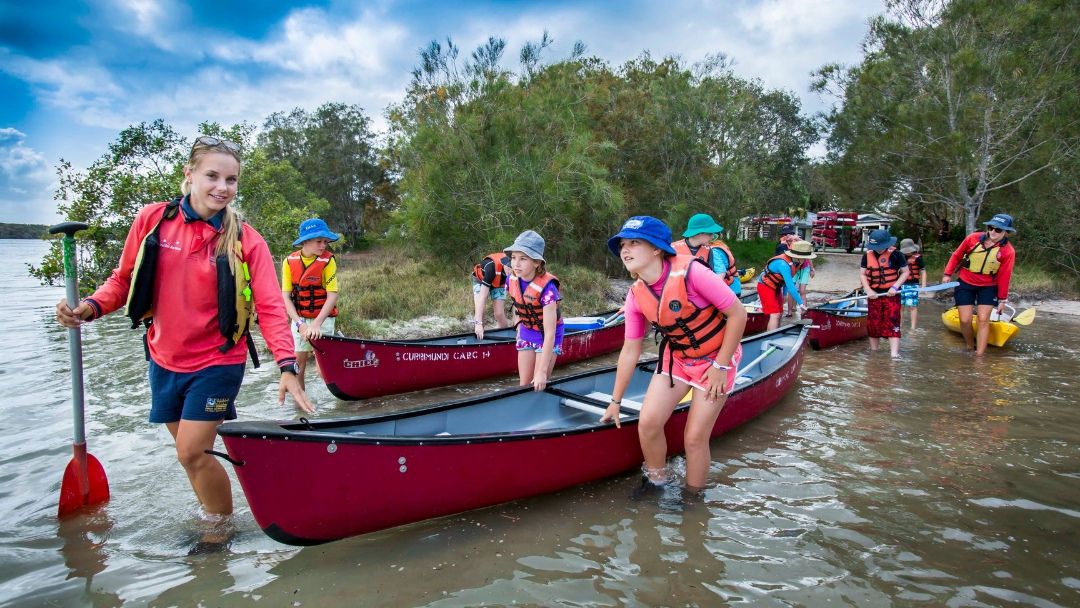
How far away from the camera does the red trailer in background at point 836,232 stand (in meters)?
27.9

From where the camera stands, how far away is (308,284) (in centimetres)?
606

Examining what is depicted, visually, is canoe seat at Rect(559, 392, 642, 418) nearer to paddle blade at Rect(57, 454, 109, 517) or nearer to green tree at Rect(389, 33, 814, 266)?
paddle blade at Rect(57, 454, 109, 517)

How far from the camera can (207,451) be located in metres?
2.94

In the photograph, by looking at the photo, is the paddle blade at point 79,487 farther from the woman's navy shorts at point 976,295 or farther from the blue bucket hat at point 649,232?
the woman's navy shorts at point 976,295

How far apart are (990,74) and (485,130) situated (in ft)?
41.5

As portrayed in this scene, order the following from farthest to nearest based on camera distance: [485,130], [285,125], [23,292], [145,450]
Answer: [285,125] → [23,292] → [485,130] → [145,450]

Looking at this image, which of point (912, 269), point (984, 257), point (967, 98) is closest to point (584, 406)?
point (984, 257)

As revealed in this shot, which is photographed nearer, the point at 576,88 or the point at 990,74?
the point at 990,74

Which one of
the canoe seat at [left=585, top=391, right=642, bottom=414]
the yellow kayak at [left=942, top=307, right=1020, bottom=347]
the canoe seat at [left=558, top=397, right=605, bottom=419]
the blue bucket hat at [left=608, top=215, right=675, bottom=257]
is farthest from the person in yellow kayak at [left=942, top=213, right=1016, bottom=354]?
the blue bucket hat at [left=608, top=215, right=675, bottom=257]

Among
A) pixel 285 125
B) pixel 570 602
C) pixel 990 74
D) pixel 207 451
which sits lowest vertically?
pixel 570 602

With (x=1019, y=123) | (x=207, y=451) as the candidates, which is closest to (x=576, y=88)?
(x=1019, y=123)

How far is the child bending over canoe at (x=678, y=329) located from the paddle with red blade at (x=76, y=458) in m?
3.09

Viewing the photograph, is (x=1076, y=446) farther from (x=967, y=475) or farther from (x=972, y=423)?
(x=967, y=475)

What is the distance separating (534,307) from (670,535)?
2.30 m
